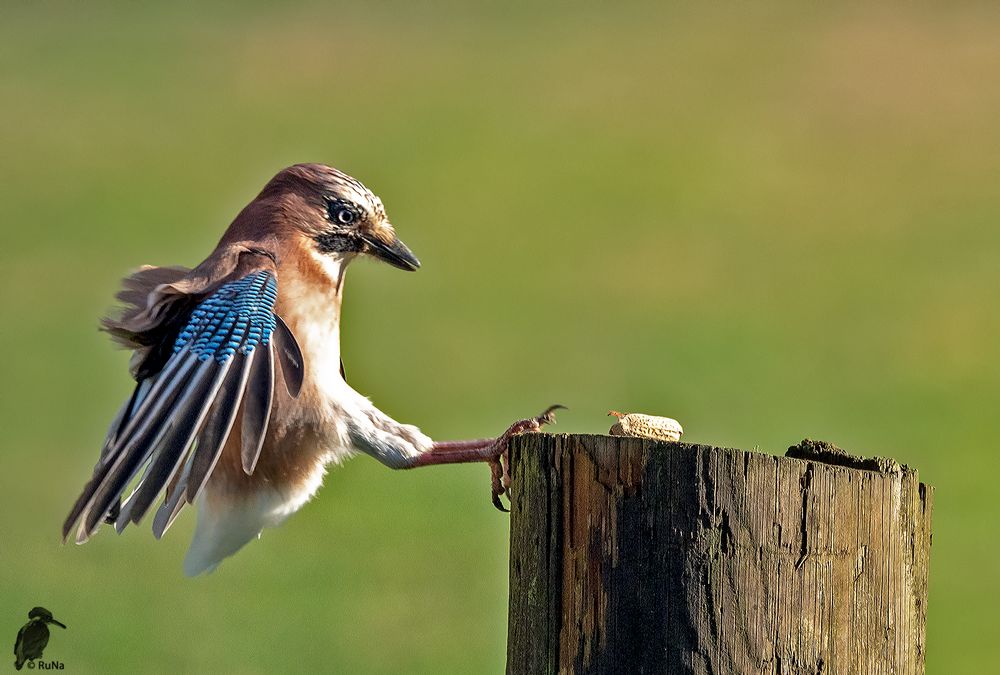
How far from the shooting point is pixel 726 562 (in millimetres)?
3145

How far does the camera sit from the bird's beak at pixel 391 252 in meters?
5.69

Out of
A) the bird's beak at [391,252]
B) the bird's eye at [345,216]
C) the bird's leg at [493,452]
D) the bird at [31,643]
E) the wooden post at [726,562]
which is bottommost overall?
the bird at [31,643]

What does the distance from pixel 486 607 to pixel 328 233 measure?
546 cm

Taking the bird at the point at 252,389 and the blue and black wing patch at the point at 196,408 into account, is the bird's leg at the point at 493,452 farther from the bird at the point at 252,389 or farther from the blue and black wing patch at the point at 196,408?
the blue and black wing patch at the point at 196,408

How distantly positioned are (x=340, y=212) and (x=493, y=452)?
1255 mm

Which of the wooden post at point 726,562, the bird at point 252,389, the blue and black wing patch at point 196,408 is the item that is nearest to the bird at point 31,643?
the bird at point 252,389

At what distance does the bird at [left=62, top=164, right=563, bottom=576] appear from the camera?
14.6 feet

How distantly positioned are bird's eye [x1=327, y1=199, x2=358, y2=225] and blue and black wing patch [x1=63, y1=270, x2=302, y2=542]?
1.95 ft

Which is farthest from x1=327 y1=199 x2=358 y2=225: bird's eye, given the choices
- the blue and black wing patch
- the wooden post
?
the wooden post

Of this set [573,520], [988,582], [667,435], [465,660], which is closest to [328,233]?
[667,435]

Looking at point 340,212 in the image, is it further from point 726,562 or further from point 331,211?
point 726,562

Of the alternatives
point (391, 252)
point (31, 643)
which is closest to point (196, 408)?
point (391, 252)

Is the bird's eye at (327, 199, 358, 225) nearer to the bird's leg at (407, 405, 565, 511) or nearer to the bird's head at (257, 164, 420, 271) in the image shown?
the bird's head at (257, 164, 420, 271)

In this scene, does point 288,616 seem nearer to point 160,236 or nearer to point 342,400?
point 342,400
